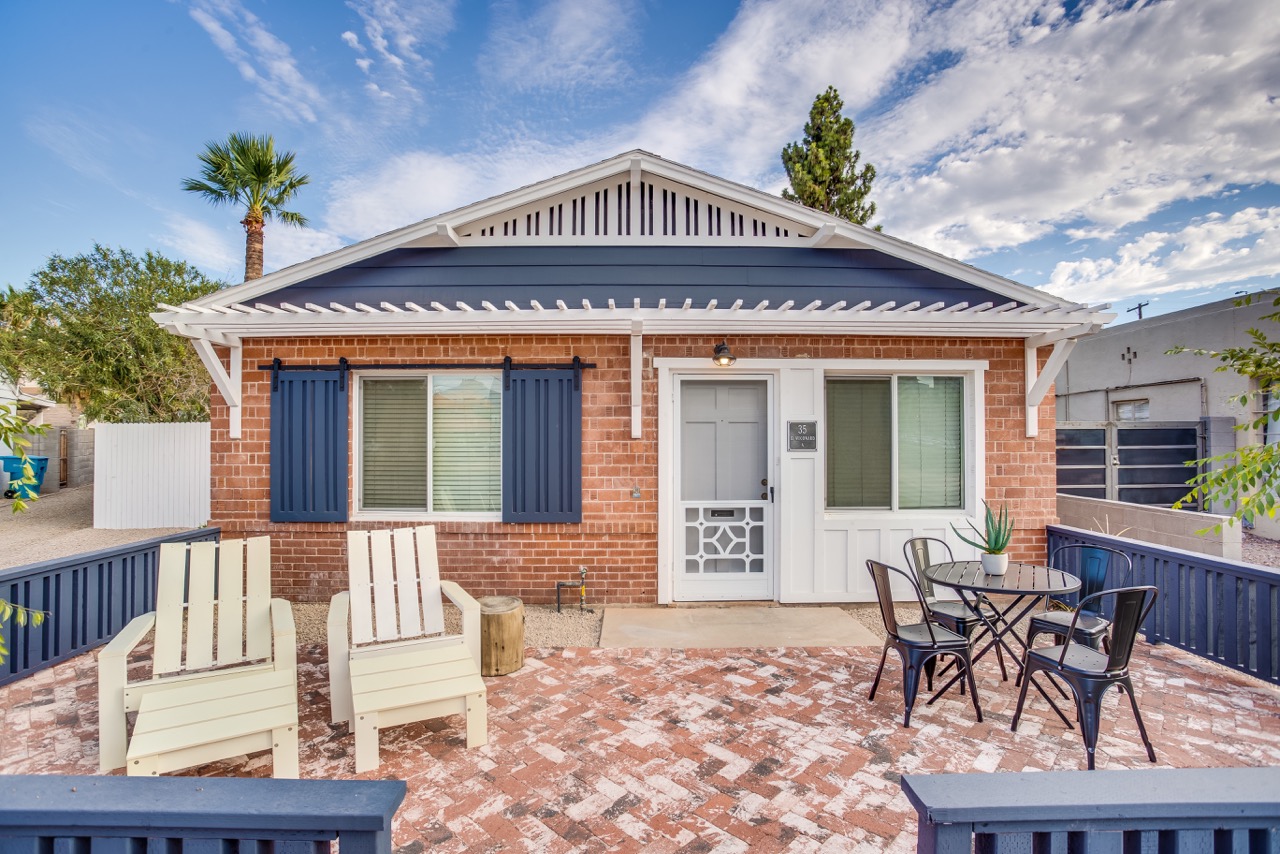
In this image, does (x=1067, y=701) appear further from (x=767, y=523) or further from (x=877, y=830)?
(x=767, y=523)

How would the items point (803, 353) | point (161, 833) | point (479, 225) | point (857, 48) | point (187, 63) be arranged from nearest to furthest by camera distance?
point (161, 833) → point (803, 353) → point (479, 225) → point (857, 48) → point (187, 63)

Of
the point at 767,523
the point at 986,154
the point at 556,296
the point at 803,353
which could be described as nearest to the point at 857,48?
the point at 986,154

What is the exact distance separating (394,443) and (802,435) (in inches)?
159

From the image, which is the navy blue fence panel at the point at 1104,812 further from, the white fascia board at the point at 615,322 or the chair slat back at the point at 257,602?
the white fascia board at the point at 615,322

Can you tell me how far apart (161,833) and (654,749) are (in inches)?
91.7

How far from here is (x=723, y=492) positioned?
555cm

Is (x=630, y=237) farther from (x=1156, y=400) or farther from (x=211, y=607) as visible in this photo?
(x=1156, y=400)

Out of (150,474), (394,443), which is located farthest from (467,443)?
(150,474)

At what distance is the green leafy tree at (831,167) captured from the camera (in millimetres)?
11539

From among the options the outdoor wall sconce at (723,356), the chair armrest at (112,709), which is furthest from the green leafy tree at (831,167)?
the chair armrest at (112,709)

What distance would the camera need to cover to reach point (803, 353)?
17.8 feet

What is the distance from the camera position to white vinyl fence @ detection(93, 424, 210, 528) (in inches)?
413

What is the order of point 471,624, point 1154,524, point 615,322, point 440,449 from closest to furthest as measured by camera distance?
point 471,624
point 615,322
point 440,449
point 1154,524

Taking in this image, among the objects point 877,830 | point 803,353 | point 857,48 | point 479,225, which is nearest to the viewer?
point 877,830
